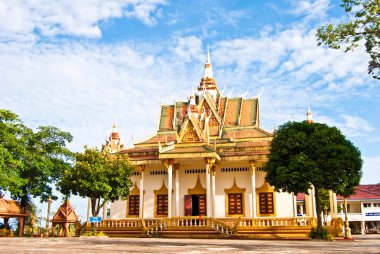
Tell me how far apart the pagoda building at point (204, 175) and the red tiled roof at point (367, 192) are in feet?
81.1

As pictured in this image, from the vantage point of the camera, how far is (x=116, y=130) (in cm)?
4150

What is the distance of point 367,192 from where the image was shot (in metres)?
54.2

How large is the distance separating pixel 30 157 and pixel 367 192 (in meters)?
43.6

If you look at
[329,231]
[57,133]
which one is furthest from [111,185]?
[329,231]

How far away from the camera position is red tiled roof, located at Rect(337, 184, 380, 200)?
2076 inches

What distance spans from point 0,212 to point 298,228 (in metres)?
20.2

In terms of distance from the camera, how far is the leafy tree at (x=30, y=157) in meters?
29.5

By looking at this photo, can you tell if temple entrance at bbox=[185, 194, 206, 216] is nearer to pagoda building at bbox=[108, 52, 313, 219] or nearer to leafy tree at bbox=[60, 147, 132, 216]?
pagoda building at bbox=[108, 52, 313, 219]

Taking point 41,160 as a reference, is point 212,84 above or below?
above

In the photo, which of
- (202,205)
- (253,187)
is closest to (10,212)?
(202,205)

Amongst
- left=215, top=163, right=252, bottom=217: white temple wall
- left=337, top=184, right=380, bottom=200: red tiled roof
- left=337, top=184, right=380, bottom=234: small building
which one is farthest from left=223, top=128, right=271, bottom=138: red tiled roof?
left=337, top=184, right=380, bottom=234: small building

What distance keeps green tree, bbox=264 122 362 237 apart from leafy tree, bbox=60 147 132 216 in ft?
34.2

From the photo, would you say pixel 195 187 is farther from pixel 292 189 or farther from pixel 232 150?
pixel 292 189

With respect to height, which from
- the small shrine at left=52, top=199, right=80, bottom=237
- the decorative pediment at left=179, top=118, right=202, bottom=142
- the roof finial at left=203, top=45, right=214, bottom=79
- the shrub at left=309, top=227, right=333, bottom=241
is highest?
the roof finial at left=203, top=45, right=214, bottom=79
